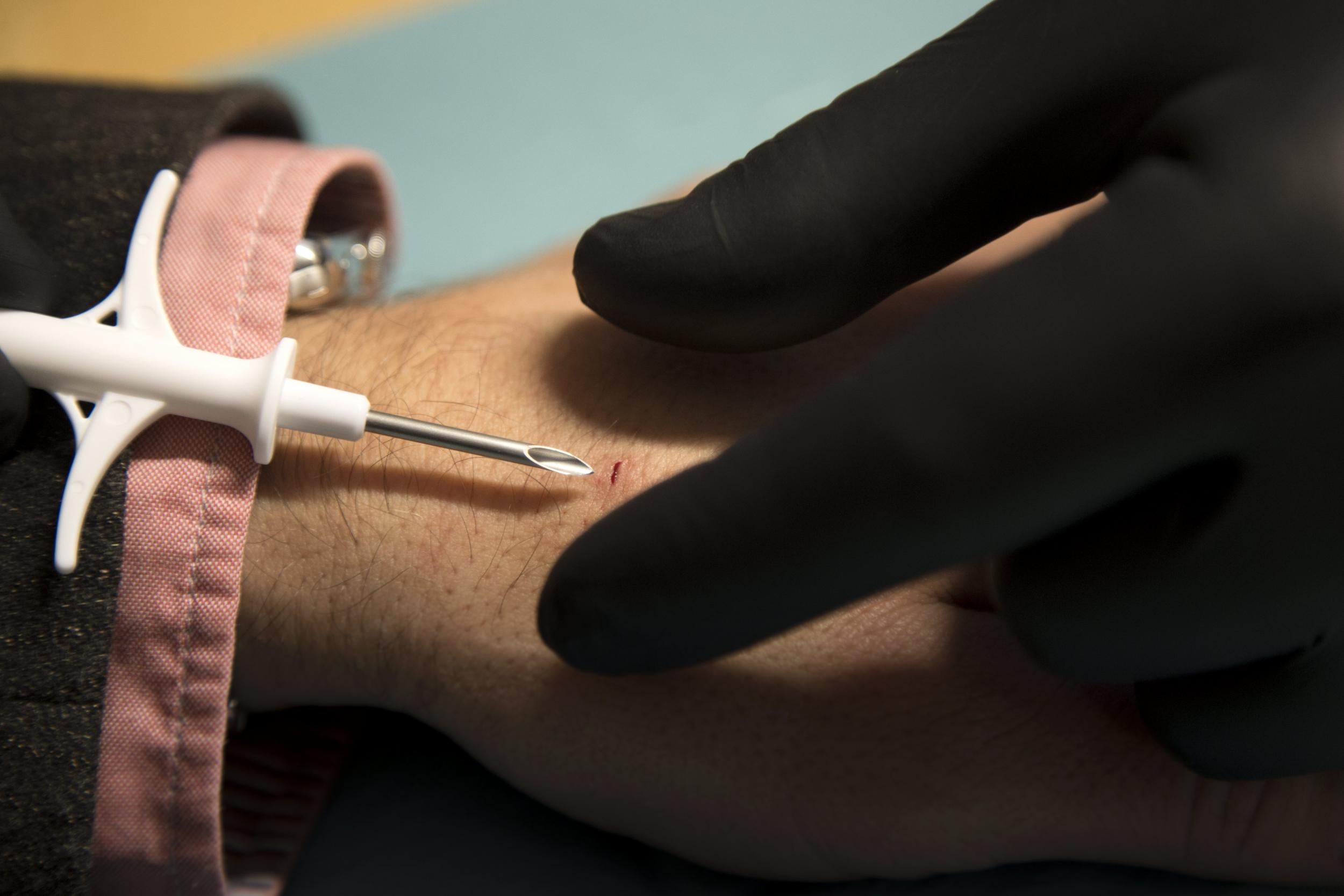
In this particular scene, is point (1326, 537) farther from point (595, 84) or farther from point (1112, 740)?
point (595, 84)

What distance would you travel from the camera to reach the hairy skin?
2.07 ft

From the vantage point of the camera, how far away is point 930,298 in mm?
753

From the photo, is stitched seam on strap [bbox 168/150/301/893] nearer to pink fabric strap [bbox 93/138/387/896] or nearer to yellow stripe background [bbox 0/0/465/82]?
pink fabric strap [bbox 93/138/387/896]

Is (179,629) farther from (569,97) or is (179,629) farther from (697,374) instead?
(569,97)

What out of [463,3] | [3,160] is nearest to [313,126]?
[463,3]

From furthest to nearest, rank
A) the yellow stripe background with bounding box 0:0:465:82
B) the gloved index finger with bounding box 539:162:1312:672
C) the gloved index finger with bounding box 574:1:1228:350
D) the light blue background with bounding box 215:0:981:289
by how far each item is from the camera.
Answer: the yellow stripe background with bounding box 0:0:465:82, the light blue background with bounding box 215:0:981:289, the gloved index finger with bounding box 574:1:1228:350, the gloved index finger with bounding box 539:162:1312:672

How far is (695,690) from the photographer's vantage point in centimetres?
64

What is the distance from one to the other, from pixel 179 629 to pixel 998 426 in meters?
0.55

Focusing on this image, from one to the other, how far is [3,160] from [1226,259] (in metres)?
0.90

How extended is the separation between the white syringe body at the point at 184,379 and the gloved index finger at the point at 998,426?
26cm

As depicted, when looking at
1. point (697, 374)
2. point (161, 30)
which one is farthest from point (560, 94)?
point (697, 374)

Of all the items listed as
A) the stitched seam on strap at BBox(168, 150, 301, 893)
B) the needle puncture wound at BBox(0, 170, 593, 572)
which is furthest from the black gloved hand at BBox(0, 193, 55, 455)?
the stitched seam on strap at BBox(168, 150, 301, 893)

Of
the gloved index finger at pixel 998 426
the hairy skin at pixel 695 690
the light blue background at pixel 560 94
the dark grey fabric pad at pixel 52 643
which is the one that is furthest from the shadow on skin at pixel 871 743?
the light blue background at pixel 560 94

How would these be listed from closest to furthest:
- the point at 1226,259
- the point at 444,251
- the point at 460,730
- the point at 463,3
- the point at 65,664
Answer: the point at 1226,259
the point at 65,664
the point at 460,730
the point at 444,251
the point at 463,3
